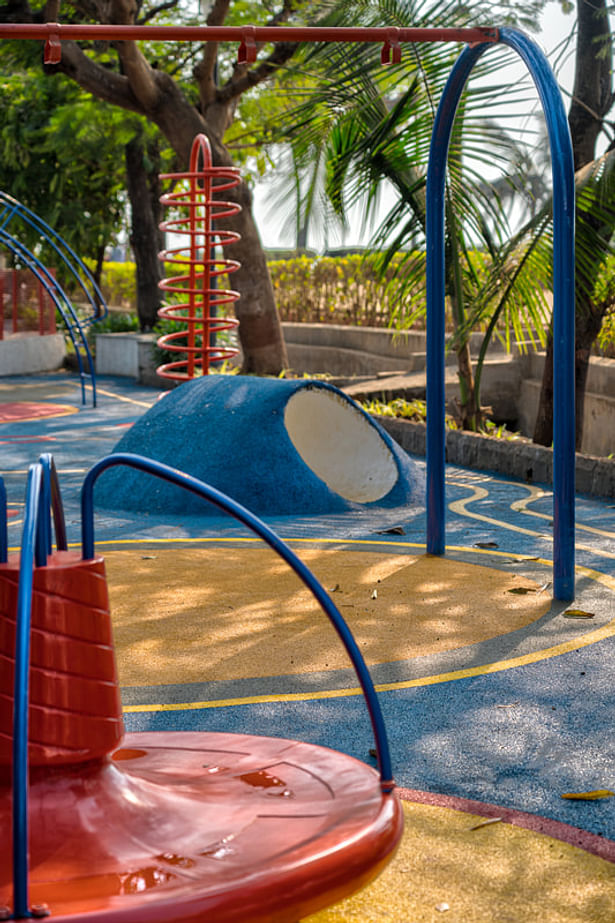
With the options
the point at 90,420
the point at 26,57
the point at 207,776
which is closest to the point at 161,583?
the point at 207,776

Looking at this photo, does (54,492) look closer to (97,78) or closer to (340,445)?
(340,445)

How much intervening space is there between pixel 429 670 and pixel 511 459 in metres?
5.88

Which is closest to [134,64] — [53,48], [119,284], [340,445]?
[340,445]

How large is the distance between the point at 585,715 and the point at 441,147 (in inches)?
158

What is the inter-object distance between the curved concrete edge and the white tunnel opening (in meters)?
1.57

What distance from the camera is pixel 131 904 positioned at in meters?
2.34

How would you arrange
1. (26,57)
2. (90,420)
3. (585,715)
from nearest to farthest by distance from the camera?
(585,715) < (90,420) < (26,57)

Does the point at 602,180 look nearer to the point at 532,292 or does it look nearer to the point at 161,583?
the point at 532,292

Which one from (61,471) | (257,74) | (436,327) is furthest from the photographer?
(257,74)

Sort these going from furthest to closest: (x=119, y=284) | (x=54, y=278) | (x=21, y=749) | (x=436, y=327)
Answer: (x=119, y=284)
(x=54, y=278)
(x=436, y=327)
(x=21, y=749)

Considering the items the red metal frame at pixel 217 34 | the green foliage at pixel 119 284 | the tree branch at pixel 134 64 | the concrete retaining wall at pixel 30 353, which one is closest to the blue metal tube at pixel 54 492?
the red metal frame at pixel 217 34

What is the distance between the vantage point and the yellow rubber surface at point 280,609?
5078 millimetres

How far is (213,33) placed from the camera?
18.5 ft

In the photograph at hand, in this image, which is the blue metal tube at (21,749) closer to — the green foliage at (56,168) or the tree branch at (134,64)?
the tree branch at (134,64)
